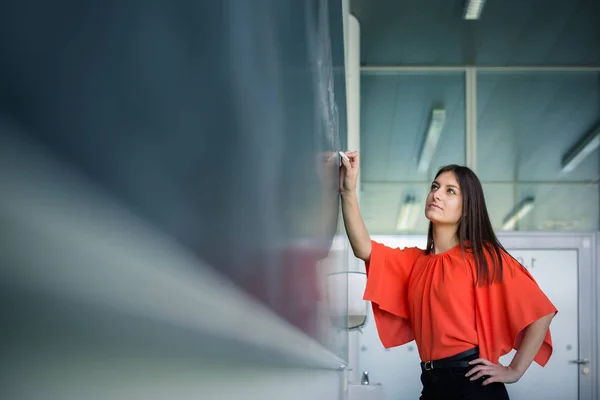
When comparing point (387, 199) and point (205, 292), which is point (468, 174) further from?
point (387, 199)

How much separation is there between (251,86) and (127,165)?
4.2 inches

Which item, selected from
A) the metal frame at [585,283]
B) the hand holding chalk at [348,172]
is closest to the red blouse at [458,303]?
the hand holding chalk at [348,172]

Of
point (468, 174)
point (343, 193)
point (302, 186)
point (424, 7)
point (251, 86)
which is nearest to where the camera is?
point (251, 86)

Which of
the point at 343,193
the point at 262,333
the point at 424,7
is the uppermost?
the point at 424,7

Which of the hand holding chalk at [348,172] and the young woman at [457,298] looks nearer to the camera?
the hand holding chalk at [348,172]

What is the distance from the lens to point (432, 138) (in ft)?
16.3

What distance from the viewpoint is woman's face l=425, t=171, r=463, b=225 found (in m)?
1.73

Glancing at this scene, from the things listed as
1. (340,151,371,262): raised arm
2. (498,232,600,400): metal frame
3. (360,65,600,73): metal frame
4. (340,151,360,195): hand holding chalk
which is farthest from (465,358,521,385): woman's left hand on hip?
(360,65,600,73): metal frame

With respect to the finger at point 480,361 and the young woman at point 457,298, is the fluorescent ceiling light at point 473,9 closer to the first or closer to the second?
the young woman at point 457,298

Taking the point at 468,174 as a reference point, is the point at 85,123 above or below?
below

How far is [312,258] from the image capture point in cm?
48

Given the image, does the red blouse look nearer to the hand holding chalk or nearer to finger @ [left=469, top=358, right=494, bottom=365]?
finger @ [left=469, top=358, right=494, bottom=365]

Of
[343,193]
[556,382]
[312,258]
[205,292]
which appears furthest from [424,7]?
[205,292]

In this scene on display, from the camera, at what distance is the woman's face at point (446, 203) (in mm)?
1729
